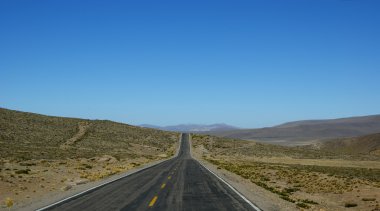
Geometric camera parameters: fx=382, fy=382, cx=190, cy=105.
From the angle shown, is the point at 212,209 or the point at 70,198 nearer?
the point at 212,209

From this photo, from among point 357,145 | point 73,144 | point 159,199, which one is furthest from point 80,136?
point 357,145

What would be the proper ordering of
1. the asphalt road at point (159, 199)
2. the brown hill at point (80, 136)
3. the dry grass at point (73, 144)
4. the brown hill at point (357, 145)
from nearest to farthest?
the asphalt road at point (159, 199) < the dry grass at point (73, 144) < the brown hill at point (80, 136) < the brown hill at point (357, 145)

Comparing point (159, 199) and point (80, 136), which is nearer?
point (159, 199)

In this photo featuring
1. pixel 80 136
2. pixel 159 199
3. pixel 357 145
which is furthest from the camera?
pixel 357 145

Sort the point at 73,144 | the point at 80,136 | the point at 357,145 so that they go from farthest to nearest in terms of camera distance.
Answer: the point at 357,145 < the point at 80,136 < the point at 73,144

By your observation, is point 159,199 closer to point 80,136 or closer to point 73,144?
point 73,144

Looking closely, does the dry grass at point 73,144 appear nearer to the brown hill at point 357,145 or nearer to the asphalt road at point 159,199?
the asphalt road at point 159,199

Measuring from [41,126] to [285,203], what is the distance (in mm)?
98309

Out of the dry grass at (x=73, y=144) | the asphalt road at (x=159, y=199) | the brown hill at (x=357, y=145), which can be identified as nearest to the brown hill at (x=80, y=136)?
the dry grass at (x=73, y=144)

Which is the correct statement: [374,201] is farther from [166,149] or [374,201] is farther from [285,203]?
[166,149]

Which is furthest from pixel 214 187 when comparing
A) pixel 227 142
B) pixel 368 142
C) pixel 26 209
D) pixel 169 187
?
pixel 368 142

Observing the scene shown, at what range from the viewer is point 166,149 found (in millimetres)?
103500

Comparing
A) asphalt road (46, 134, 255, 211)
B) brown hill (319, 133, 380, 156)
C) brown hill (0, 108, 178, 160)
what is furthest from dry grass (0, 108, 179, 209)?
brown hill (319, 133, 380, 156)

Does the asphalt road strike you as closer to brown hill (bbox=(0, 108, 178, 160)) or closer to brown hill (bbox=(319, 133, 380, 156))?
brown hill (bbox=(0, 108, 178, 160))
